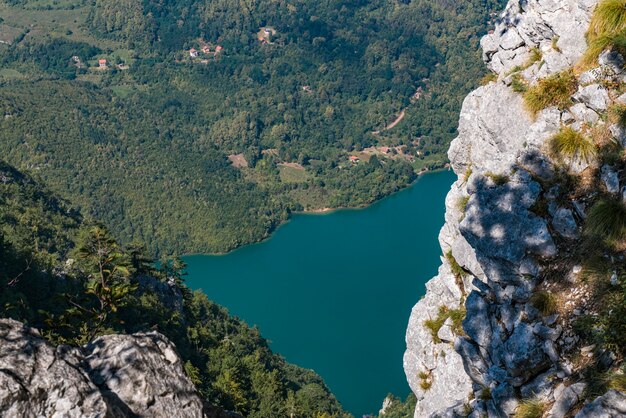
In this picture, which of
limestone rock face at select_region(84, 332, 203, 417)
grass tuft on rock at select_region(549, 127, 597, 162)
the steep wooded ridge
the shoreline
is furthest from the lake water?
limestone rock face at select_region(84, 332, 203, 417)

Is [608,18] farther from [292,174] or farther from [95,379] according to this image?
[292,174]

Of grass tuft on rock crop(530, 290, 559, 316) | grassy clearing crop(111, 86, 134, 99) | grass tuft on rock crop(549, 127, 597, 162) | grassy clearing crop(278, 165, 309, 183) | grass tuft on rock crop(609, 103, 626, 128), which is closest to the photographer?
grass tuft on rock crop(530, 290, 559, 316)

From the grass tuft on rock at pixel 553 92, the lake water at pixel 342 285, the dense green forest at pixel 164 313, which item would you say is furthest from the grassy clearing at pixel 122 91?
the grass tuft on rock at pixel 553 92

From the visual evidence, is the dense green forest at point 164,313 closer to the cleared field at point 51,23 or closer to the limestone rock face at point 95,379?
the limestone rock face at point 95,379

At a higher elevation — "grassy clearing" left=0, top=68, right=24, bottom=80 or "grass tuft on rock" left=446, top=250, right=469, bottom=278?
"grass tuft on rock" left=446, top=250, right=469, bottom=278

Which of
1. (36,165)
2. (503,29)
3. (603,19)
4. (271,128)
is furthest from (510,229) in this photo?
(271,128)

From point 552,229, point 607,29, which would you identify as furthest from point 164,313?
point 607,29

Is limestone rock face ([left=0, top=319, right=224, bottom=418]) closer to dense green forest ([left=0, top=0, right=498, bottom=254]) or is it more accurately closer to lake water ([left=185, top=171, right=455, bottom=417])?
lake water ([left=185, top=171, right=455, bottom=417])
